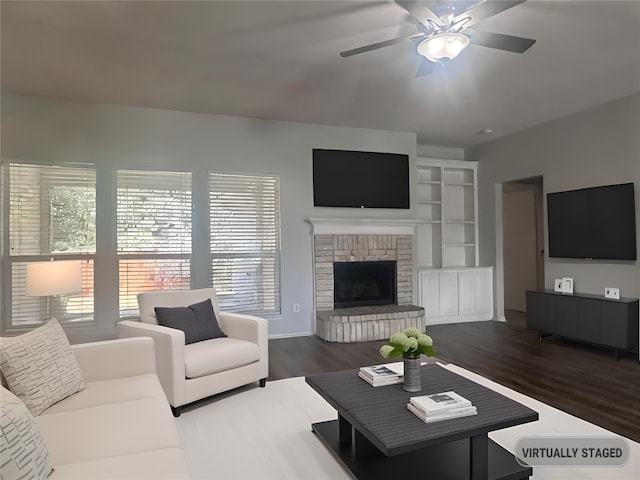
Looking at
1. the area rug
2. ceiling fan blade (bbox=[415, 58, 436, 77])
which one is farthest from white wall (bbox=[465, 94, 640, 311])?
ceiling fan blade (bbox=[415, 58, 436, 77])

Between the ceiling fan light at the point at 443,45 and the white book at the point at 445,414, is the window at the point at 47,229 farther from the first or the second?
the white book at the point at 445,414

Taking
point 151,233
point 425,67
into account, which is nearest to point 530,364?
point 425,67

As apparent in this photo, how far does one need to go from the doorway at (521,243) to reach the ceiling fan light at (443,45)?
4852mm

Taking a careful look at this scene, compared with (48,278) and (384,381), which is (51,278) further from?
(384,381)

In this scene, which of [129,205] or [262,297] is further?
[262,297]

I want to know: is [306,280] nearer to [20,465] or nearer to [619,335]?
[619,335]

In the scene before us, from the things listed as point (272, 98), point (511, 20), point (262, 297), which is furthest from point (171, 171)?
point (511, 20)

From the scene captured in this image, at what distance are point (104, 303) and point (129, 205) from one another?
3.79 feet

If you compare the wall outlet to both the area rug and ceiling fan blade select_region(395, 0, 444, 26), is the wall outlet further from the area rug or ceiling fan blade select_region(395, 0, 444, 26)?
ceiling fan blade select_region(395, 0, 444, 26)

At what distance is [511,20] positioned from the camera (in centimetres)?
295

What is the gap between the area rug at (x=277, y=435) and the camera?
7.04 ft

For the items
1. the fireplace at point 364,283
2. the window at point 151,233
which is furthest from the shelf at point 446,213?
the window at point 151,233

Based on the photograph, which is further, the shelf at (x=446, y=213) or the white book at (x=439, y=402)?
the shelf at (x=446, y=213)

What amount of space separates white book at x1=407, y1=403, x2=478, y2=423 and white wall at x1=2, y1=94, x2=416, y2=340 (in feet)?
11.5
